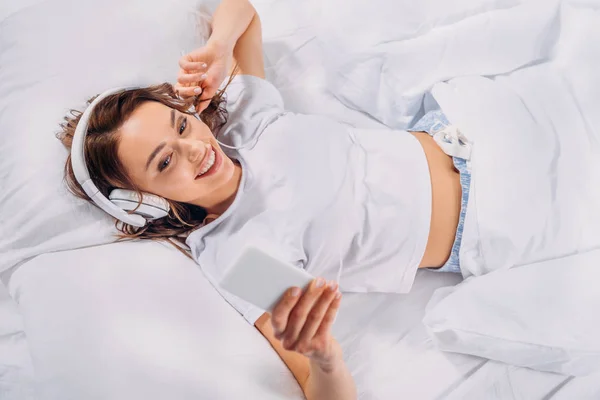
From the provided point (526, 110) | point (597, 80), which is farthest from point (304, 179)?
point (597, 80)

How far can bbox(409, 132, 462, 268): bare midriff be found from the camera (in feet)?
3.40

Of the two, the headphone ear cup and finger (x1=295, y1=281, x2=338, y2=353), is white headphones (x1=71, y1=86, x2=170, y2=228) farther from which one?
finger (x1=295, y1=281, x2=338, y2=353)

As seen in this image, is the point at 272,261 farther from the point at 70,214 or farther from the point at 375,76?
the point at 375,76

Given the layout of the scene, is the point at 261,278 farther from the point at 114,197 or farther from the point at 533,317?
the point at 533,317

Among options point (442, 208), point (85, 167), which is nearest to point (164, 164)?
point (85, 167)

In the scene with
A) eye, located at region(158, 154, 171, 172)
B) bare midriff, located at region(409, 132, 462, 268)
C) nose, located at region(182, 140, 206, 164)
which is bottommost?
bare midriff, located at region(409, 132, 462, 268)

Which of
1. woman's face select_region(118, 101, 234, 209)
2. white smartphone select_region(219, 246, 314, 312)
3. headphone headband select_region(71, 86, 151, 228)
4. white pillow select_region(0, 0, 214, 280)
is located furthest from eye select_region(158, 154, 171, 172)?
white smartphone select_region(219, 246, 314, 312)

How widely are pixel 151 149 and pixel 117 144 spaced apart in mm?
60

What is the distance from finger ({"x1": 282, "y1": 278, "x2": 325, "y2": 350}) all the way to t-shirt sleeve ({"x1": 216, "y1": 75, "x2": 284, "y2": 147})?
443mm

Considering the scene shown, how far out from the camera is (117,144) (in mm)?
910

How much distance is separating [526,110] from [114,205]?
0.75 m

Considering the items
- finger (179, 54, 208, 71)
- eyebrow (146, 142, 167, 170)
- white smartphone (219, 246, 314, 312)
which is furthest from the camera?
finger (179, 54, 208, 71)

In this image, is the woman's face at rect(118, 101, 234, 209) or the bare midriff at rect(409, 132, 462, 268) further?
the bare midriff at rect(409, 132, 462, 268)

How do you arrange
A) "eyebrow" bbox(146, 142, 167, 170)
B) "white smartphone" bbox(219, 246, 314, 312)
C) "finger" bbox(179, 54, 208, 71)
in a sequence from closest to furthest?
"white smartphone" bbox(219, 246, 314, 312) → "eyebrow" bbox(146, 142, 167, 170) → "finger" bbox(179, 54, 208, 71)
